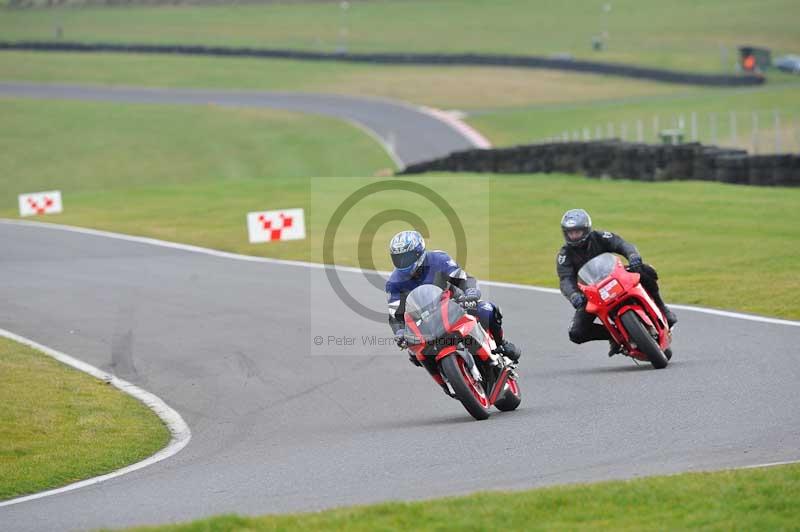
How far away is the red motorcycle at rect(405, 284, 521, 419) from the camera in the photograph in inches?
413

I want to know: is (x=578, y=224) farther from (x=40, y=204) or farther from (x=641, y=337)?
(x=40, y=204)

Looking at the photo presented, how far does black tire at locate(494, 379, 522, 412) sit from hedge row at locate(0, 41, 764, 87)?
166 feet

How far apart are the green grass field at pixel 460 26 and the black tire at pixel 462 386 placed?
196ft

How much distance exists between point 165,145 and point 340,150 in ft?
23.8

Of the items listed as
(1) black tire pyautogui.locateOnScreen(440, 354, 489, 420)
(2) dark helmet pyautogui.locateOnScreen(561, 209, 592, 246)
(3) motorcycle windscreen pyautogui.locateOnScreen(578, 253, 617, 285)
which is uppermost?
(2) dark helmet pyautogui.locateOnScreen(561, 209, 592, 246)

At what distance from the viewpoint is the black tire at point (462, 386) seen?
1044cm

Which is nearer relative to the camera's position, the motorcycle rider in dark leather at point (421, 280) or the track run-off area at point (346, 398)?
the track run-off area at point (346, 398)

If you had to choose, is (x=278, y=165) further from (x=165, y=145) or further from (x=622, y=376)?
(x=622, y=376)

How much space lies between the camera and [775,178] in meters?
26.9

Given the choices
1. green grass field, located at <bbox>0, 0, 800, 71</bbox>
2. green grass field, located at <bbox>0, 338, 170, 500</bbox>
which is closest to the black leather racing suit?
green grass field, located at <bbox>0, 338, 170, 500</bbox>

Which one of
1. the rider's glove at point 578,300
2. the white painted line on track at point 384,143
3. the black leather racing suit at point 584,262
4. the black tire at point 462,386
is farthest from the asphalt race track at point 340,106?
the black tire at point 462,386

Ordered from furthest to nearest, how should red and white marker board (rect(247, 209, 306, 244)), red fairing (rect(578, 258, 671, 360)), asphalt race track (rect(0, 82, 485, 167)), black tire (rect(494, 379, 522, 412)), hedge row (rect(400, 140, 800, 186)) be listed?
1. asphalt race track (rect(0, 82, 485, 167))
2. hedge row (rect(400, 140, 800, 186))
3. red and white marker board (rect(247, 209, 306, 244))
4. red fairing (rect(578, 258, 671, 360))
5. black tire (rect(494, 379, 522, 412))

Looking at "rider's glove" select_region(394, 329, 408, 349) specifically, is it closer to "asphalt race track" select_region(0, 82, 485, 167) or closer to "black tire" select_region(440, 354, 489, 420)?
"black tire" select_region(440, 354, 489, 420)

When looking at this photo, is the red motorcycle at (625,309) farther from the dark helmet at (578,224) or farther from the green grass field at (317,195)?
the green grass field at (317,195)
